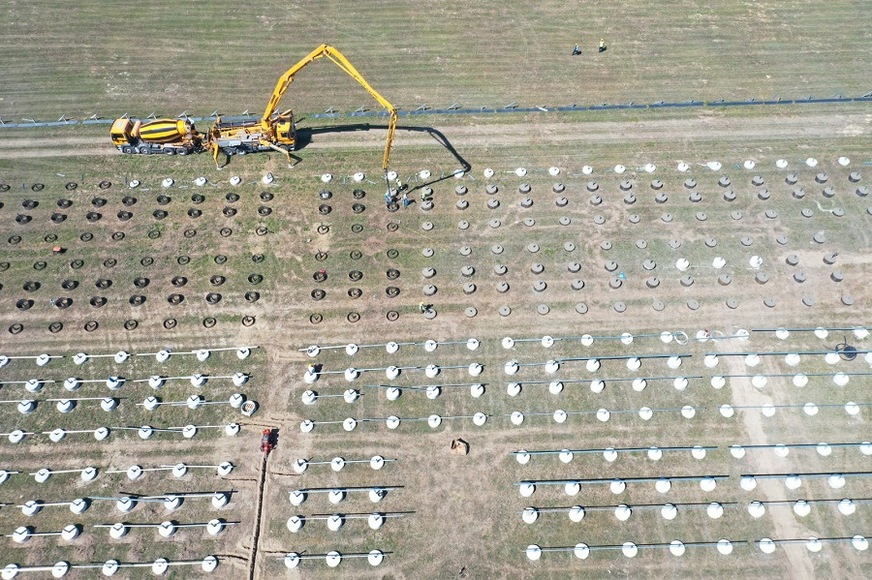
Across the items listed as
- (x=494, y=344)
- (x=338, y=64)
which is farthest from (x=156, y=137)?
(x=494, y=344)

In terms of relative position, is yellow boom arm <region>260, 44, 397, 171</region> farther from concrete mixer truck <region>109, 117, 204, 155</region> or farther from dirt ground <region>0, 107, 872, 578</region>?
concrete mixer truck <region>109, 117, 204, 155</region>

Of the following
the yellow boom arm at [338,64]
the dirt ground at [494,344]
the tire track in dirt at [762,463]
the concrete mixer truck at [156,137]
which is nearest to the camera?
the tire track in dirt at [762,463]

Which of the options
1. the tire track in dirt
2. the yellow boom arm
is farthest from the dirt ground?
the yellow boom arm

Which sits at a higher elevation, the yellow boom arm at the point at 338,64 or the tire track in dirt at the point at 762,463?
the yellow boom arm at the point at 338,64

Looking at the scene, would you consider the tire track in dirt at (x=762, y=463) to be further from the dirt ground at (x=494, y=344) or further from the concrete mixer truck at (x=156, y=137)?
the concrete mixer truck at (x=156, y=137)

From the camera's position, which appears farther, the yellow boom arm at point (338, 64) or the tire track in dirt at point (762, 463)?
the yellow boom arm at point (338, 64)

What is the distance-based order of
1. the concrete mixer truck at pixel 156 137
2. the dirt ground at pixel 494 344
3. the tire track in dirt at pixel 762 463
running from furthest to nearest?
the concrete mixer truck at pixel 156 137
the dirt ground at pixel 494 344
the tire track in dirt at pixel 762 463

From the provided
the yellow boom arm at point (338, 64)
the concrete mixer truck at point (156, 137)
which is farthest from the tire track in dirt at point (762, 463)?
the concrete mixer truck at point (156, 137)

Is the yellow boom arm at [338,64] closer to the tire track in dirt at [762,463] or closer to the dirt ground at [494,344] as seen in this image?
the dirt ground at [494,344]

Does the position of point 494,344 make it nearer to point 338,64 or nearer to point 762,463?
point 762,463
